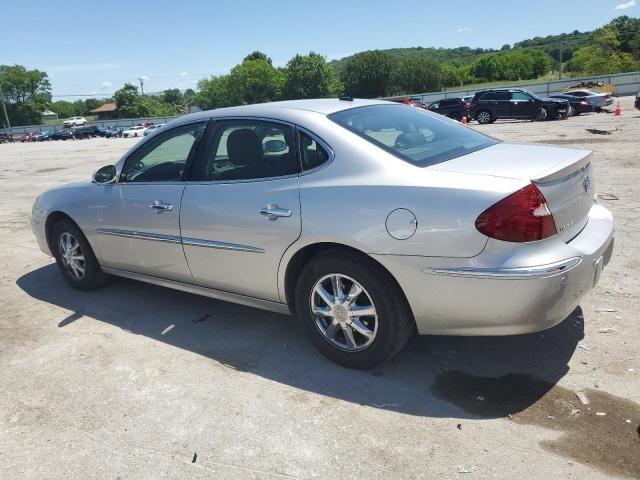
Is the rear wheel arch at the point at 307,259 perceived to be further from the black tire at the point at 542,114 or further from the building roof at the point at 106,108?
the building roof at the point at 106,108

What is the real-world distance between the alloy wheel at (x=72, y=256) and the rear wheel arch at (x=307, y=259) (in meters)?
2.48

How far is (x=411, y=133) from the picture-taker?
11.6ft

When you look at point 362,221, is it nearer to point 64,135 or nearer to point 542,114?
point 542,114

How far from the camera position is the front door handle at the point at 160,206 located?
3.97 m

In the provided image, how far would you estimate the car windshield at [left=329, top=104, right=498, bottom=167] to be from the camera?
325 cm

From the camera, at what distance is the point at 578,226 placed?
10.1 feet

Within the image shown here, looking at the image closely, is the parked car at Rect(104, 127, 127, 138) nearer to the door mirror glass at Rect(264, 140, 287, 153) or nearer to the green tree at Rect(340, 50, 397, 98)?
the green tree at Rect(340, 50, 397, 98)

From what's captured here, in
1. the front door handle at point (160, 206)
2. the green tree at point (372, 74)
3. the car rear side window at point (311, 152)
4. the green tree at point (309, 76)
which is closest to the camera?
the car rear side window at point (311, 152)

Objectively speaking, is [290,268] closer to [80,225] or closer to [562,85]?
[80,225]

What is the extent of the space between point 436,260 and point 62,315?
344 centimetres

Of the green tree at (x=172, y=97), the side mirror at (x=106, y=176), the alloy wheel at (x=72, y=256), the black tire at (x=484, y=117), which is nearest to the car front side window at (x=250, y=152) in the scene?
the side mirror at (x=106, y=176)

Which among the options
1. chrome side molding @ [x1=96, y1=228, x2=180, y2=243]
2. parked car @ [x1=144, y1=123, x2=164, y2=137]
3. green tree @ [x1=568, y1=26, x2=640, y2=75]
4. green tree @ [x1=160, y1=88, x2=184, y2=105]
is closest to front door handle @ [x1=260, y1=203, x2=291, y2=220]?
chrome side molding @ [x1=96, y1=228, x2=180, y2=243]

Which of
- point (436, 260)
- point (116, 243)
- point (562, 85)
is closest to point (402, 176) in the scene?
point (436, 260)

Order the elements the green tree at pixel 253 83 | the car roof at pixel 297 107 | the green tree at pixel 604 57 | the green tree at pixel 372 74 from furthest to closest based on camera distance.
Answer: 1. the green tree at pixel 253 83
2. the green tree at pixel 372 74
3. the green tree at pixel 604 57
4. the car roof at pixel 297 107
